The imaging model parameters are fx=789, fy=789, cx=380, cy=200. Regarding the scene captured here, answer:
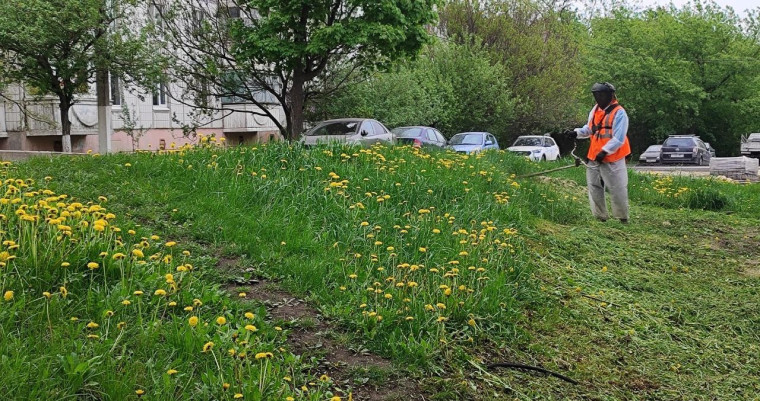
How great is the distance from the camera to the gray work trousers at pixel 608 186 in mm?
9898

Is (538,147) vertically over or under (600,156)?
over

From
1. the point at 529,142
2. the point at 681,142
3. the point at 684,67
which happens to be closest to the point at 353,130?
the point at 529,142

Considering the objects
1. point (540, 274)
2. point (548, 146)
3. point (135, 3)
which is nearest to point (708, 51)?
point (548, 146)

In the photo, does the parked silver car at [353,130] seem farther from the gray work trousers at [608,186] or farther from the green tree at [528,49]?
the green tree at [528,49]

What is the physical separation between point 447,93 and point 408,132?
9.76 metres

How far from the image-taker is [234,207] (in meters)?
6.63

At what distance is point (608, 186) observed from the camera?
32.7 feet

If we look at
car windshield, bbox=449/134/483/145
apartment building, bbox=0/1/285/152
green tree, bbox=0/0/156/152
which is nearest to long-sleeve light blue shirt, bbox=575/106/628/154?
green tree, bbox=0/0/156/152

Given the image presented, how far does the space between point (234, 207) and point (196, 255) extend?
119 cm

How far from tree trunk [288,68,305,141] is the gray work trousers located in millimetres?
10295

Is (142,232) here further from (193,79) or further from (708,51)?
(708,51)

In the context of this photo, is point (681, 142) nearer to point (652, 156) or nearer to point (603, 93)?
point (652, 156)

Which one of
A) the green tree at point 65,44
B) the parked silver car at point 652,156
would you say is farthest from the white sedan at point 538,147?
the green tree at point 65,44

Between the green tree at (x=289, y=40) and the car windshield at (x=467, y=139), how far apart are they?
6.13m
